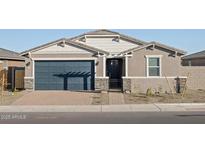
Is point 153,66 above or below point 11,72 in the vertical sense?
above

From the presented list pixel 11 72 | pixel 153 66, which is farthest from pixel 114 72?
pixel 11 72

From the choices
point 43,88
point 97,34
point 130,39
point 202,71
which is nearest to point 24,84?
point 43,88

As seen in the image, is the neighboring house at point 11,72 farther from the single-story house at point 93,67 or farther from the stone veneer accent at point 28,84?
the single-story house at point 93,67

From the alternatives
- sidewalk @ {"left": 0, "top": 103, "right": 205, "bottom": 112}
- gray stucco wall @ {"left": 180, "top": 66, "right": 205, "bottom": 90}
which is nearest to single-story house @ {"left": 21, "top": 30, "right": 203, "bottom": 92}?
gray stucco wall @ {"left": 180, "top": 66, "right": 205, "bottom": 90}

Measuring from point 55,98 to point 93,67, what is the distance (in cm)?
515

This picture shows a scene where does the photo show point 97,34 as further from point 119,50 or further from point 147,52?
point 147,52

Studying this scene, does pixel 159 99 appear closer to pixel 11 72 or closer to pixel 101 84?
pixel 101 84

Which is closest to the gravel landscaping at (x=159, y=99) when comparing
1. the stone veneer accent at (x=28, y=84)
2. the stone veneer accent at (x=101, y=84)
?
the stone veneer accent at (x=101, y=84)

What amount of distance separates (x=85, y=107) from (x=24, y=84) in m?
9.68

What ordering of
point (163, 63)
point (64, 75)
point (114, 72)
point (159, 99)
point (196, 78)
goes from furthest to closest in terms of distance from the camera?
point (114, 72) < point (196, 78) < point (64, 75) < point (163, 63) < point (159, 99)

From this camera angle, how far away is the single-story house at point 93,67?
79.4 feet

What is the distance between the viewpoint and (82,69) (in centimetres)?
2514

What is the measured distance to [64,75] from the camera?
2512 centimetres

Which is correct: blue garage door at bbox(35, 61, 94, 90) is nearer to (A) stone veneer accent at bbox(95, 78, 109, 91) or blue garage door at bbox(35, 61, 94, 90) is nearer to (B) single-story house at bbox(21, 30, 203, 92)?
(B) single-story house at bbox(21, 30, 203, 92)
